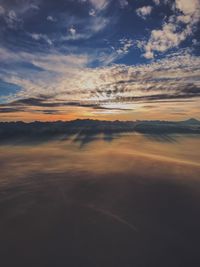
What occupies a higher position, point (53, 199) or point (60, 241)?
point (60, 241)

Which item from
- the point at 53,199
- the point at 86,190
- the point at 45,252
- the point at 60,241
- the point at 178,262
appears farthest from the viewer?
the point at 86,190

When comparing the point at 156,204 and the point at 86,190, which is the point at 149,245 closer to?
the point at 156,204

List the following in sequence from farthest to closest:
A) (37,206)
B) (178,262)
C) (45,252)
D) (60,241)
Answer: (37,206), (60,241), (45,252), (178,262)

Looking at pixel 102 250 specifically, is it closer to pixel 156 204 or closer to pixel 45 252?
pixel 45 252

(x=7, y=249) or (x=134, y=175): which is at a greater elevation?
(x=7, y=249)

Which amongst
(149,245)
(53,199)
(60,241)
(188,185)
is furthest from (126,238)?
(188,185)

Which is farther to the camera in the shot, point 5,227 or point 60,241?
point 5,227

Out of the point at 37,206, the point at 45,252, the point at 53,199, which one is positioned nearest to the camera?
the point at 45,252

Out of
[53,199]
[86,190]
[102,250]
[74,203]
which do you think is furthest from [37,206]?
[102,250]

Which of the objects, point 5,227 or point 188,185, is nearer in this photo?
point 5,227
